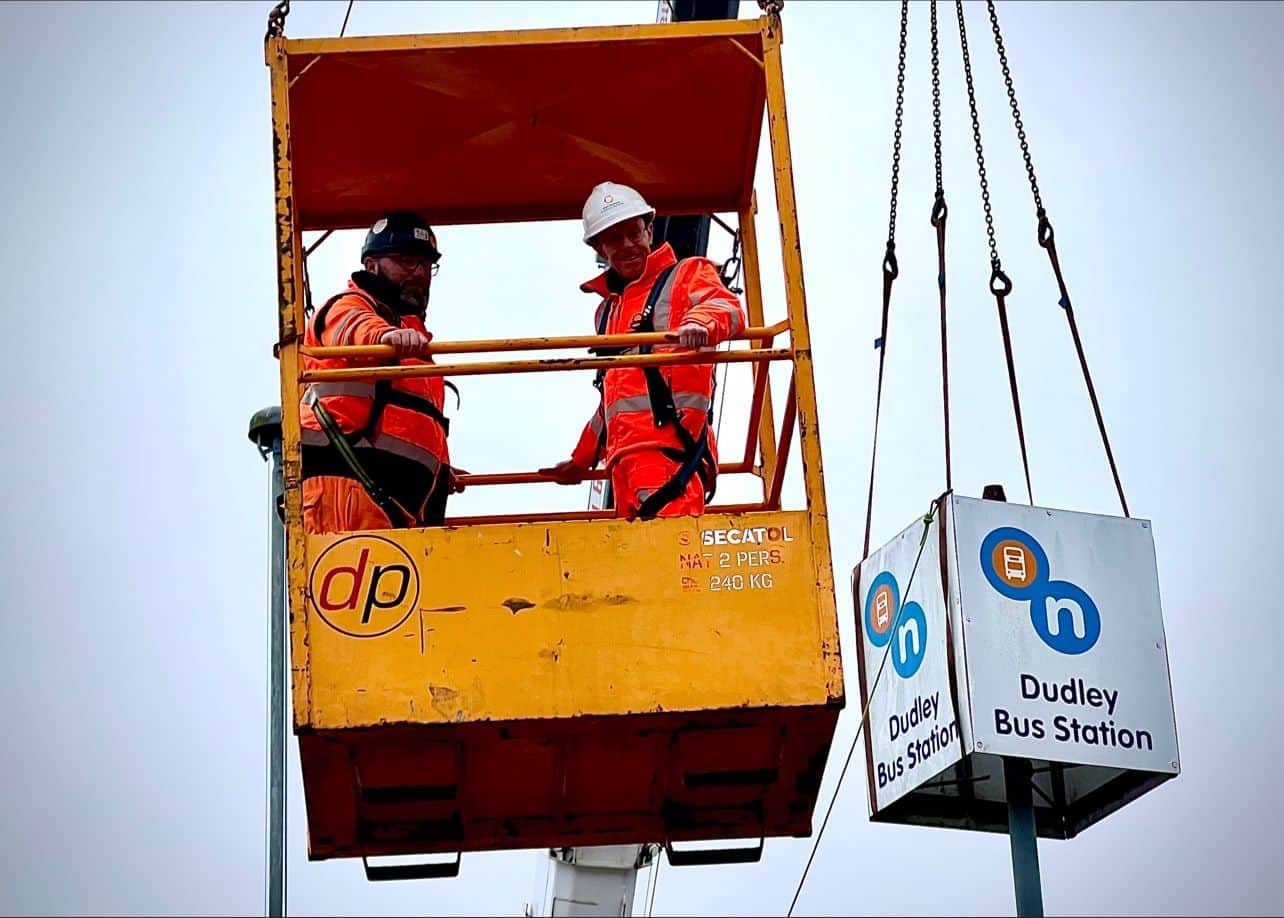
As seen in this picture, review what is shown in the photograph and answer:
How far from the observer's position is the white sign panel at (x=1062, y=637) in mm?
12586

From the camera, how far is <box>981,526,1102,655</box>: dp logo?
12.8m

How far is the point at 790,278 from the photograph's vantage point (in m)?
12.9

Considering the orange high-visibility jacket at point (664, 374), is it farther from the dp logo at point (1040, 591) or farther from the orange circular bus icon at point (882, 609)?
the dp logo at point (1040, 591)

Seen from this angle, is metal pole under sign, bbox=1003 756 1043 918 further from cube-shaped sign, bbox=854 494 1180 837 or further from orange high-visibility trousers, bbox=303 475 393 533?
orange high-visibility trousers, bbox=303 475 393 533

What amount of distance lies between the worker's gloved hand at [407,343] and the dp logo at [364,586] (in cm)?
87

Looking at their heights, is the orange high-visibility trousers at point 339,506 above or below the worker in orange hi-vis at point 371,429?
below

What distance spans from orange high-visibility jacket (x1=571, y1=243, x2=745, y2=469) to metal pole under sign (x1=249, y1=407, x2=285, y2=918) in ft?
11.9

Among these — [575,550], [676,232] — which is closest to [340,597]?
[575,550]

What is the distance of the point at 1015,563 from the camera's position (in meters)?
12.9

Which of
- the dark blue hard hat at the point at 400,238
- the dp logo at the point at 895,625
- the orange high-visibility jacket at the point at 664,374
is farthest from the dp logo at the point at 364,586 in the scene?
the dp logo at the point at 895,625

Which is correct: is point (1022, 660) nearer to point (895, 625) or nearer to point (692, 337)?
point (895, 625)

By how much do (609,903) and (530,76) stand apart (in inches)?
287

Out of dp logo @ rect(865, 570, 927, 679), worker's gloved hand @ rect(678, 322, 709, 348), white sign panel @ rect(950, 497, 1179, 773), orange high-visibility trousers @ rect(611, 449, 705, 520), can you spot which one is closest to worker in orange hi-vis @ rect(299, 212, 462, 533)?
orange high-visibility trousers @ rect(611, 449, 705, 520)

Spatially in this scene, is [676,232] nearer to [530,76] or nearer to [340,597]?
[530,76]
